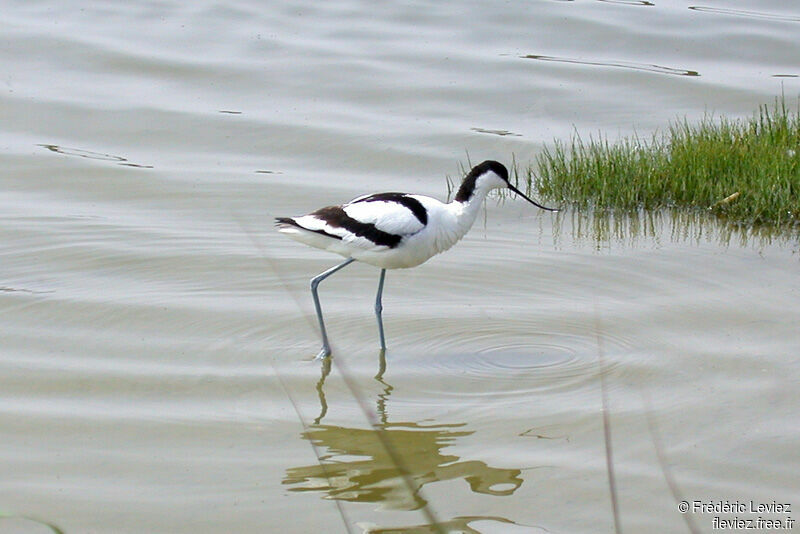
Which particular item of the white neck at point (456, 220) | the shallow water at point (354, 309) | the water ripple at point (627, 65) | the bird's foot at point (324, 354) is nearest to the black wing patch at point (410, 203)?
the white neck at point (456, 220)

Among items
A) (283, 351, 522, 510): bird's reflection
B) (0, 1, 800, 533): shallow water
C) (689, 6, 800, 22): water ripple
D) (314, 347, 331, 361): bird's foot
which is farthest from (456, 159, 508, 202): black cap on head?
(689, 6, 800, 22): water ripple

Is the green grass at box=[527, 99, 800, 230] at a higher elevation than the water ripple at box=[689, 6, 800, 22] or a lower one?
lower

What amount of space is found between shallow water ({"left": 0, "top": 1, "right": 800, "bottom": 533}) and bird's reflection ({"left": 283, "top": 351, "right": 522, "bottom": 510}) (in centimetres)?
1

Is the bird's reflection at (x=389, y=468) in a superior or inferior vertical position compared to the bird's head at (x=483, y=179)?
inferior

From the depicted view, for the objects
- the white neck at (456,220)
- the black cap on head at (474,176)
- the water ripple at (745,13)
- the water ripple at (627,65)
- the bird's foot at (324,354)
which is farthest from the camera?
the water ripple at (745,13)

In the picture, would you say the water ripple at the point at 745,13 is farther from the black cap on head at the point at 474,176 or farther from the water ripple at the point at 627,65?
the black cap on head at the point at 474,176

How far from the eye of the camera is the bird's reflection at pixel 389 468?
15.3 feet

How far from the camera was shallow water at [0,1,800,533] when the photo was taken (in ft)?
15.4

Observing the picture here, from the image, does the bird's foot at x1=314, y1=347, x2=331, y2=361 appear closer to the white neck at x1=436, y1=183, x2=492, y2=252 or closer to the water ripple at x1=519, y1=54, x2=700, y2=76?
the white neck at x1=436, y1=183, x2=492, y2=252

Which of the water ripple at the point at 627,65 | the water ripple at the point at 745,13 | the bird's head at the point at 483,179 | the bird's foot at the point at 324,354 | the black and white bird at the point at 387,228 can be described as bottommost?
the bird's foot at the point at 324,354

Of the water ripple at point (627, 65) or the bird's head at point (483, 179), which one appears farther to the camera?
the water ripple at point (627, 65)

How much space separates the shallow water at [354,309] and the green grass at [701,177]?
0.27 m

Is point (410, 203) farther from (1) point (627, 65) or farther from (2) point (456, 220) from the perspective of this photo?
(1) point (627, 65)

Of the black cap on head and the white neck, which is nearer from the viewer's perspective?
the white neck
